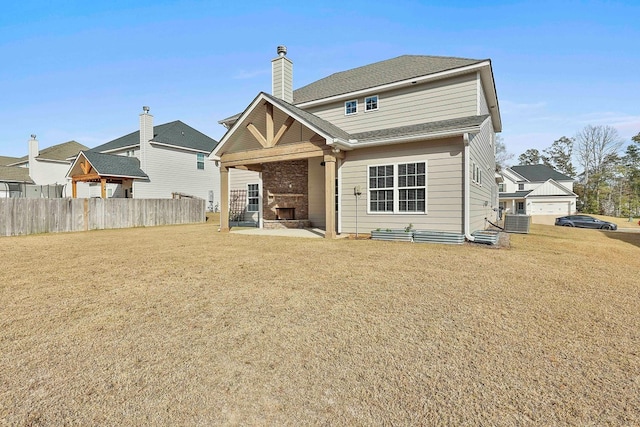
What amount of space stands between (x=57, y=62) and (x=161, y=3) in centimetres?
693

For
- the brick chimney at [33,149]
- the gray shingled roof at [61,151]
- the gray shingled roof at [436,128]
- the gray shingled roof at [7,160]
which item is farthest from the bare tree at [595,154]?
the gray shingled roof at [7,160]

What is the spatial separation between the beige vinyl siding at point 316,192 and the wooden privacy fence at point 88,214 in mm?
8846

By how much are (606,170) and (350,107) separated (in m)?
52.4

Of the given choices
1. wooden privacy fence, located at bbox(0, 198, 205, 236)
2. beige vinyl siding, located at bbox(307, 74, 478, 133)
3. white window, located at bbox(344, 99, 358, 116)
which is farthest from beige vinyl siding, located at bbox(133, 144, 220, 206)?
white window, located at bbox(344, 99, 358, 116)

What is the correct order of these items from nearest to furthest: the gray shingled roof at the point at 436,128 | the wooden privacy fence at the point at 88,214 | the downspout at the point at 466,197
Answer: the downspout at the point at 466,197 → the gray shingled roof at the point at 436,128 → the wooden privacy fence at the point at 88,214

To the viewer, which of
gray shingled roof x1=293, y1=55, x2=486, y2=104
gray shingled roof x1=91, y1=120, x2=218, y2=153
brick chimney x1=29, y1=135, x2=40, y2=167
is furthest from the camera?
brick chimney x1=29, y1=135, x2=40, y2=167

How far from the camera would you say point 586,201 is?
43.5m

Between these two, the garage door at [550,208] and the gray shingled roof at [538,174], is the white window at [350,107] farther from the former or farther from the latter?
the gray shingled roof at [538,174]

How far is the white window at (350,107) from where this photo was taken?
1295cm

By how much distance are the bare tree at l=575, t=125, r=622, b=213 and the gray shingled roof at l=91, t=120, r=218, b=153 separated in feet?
172

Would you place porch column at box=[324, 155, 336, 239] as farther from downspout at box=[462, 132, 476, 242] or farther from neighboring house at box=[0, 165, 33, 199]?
neighboring house at box=[0, 165, 33, 199]

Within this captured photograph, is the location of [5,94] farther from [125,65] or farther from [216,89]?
[216,89]

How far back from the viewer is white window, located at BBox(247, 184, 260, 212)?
17.4 meters

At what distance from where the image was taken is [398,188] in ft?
33.8
